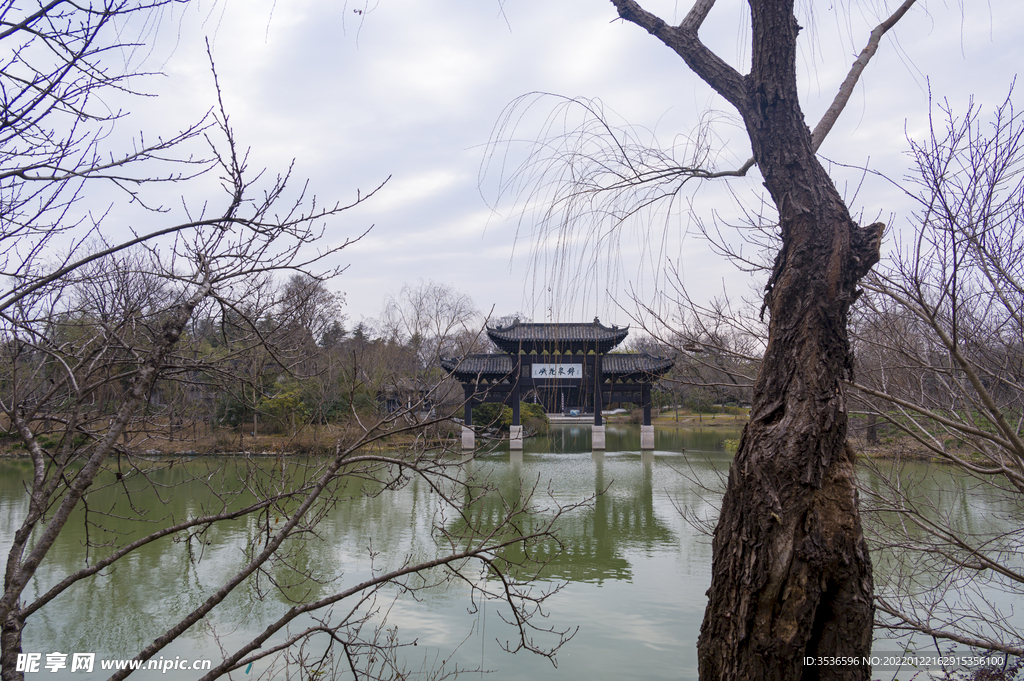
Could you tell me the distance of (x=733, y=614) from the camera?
1.38m

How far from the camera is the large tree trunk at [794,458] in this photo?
1.32 meters

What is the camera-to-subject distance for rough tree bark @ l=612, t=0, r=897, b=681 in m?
1.32

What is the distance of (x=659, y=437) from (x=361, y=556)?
54.7 ft

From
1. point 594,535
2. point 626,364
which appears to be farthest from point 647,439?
point 594,535

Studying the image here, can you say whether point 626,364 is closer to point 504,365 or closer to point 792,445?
point 504,365

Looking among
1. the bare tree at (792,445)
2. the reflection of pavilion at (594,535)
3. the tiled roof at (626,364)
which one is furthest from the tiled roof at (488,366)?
the bare tree at (792,445)

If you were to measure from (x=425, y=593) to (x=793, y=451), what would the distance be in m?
4.54

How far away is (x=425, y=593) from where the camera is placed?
5215 millimetres

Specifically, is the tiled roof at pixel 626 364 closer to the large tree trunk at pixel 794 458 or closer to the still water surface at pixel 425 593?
the still water surface at pixel 425 593

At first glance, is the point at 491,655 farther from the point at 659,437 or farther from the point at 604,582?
the point at 659,437

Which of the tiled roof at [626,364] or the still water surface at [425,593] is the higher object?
the tiled roof at [626,364]

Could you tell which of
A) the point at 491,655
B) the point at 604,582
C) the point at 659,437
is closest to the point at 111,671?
the point at 491,655

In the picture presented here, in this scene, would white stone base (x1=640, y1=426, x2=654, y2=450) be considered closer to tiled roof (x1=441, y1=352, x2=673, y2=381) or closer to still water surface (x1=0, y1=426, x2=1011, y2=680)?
tiled roof (x1=441, y1=352, x2=673, y2=381)

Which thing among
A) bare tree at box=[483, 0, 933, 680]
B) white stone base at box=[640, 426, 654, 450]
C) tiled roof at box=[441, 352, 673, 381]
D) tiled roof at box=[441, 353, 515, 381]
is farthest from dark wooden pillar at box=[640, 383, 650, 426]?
bare tree at box=[483, 0, 933, 680]
